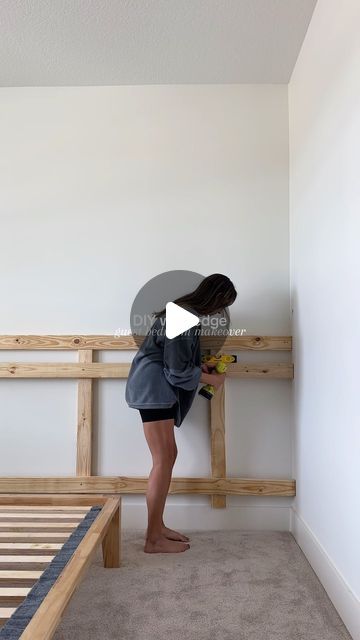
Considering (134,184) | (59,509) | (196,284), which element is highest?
(134,184)

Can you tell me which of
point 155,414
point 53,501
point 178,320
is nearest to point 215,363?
point 178,320

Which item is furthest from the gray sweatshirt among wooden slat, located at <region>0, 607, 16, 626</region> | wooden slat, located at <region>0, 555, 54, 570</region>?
wooden slat, located at <region>0, 607, 16, 626</region>

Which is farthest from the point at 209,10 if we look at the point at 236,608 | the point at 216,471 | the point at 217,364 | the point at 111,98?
the point at 236,608

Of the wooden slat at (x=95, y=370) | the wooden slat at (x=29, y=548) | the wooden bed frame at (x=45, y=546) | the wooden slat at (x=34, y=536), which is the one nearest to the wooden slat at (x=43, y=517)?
the wooden bed frame at (x=45, y=546)

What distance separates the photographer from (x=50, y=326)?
263cm

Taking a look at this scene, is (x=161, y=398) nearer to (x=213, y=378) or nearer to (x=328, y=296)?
(x=213, y=378)

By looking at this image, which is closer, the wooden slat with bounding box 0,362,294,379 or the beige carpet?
the beige carpet

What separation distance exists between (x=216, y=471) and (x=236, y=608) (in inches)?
33.5

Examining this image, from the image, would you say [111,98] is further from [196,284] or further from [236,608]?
[236,608]

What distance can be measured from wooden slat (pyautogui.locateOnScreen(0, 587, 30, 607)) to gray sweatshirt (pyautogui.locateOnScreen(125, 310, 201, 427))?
102 centimetres

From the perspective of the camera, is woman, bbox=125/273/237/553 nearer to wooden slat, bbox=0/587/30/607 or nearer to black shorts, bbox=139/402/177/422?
black shorts, bbox=139/402/177/422

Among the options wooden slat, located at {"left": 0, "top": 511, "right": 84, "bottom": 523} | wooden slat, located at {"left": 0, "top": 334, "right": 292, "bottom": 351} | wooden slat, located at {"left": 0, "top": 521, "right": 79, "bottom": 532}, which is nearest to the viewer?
wooden slat, located at {"left": 0, "top": 521, "right": 79, "bottom": 532}

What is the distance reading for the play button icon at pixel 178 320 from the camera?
223 cm

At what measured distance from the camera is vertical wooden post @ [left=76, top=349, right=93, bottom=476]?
2.54 metres
